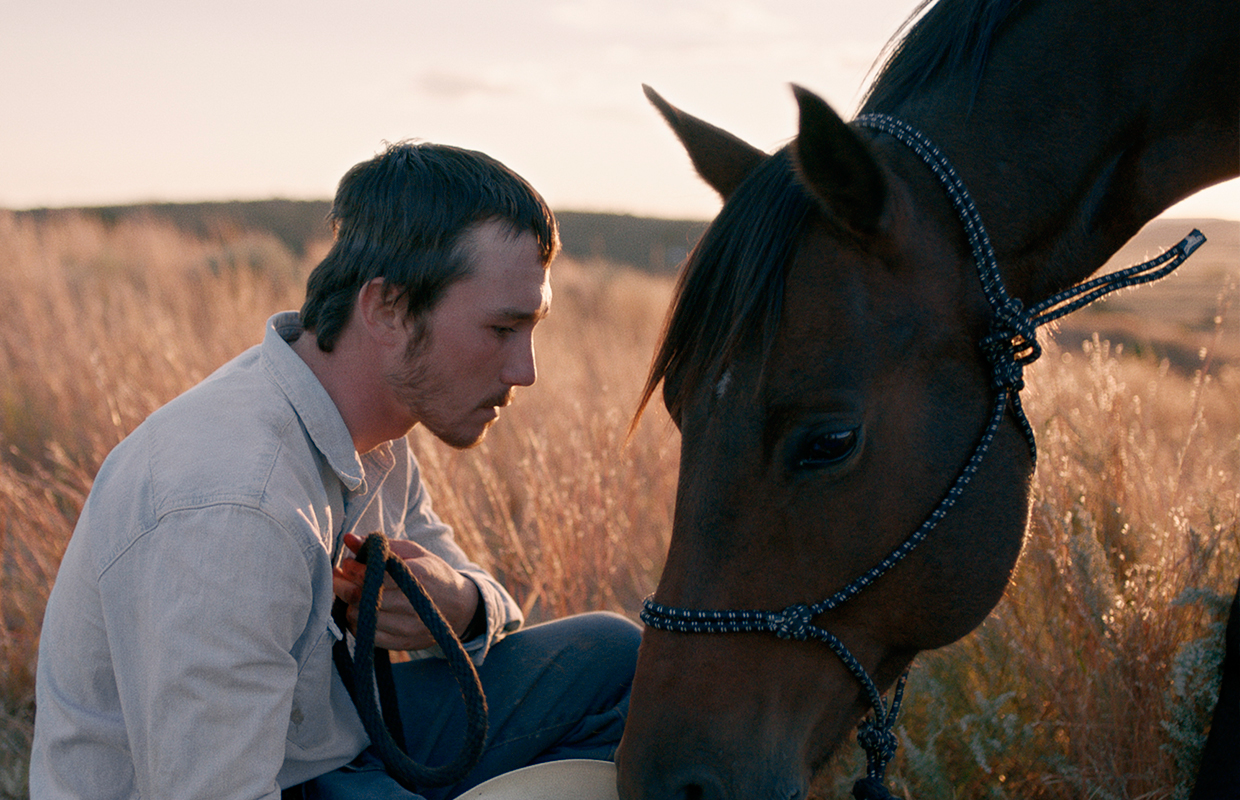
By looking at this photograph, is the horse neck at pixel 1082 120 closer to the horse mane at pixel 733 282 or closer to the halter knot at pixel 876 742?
the horse mane at pixel 733 282

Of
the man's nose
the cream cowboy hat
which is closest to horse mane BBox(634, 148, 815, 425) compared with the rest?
the man's nose

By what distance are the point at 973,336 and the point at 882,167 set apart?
36 centimetres

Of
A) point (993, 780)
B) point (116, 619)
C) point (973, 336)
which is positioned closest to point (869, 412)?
point (973, 336)

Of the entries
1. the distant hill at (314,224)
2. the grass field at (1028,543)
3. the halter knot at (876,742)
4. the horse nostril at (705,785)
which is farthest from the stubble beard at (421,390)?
the distant hill at (314,224)

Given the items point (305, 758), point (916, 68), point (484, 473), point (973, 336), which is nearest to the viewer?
point (973, 336)

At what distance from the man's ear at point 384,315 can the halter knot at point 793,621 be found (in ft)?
3.37

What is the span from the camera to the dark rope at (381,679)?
5.29 feet

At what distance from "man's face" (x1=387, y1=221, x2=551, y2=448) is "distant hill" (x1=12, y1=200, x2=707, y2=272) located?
15631mm

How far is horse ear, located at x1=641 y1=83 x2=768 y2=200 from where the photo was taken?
5.56 ft

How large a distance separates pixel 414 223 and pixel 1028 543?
7.09 ft

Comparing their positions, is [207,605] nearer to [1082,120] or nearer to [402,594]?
[402,594]

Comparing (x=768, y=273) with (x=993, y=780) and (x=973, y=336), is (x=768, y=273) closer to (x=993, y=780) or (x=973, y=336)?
(x=973, y=336)

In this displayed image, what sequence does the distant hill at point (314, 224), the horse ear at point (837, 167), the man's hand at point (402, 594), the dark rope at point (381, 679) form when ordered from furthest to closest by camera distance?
the distant hill at point (314, 224) < the man's hand at point (402, 594) < the dark rope at point (381, 679) < the horse ear at point (837, 167)

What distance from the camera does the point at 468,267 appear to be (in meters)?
1.81
